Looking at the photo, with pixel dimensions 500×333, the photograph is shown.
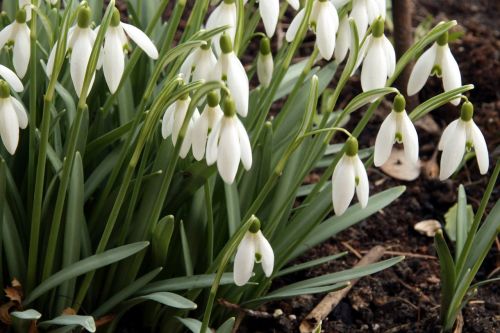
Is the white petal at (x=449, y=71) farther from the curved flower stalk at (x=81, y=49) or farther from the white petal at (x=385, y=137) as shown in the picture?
the curved flower stalk at (x=81, y=49)

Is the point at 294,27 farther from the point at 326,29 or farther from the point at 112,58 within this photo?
the point at 112,58

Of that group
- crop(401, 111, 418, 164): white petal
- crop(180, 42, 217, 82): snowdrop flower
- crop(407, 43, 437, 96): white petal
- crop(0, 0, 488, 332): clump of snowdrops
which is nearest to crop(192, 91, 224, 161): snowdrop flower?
crop(0, 0, 488, 332): clump of snowdrops

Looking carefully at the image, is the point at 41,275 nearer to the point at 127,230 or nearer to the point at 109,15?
the point at 127,230

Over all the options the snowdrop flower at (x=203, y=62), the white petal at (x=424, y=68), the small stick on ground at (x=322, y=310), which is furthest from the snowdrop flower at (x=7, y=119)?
the small stick on ground at (x=322, y=310)

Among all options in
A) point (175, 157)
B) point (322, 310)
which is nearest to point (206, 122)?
point (175, 157)

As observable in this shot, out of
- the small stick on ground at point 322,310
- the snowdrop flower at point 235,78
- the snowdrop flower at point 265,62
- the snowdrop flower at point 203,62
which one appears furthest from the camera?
the small stick on ground at point 322,310

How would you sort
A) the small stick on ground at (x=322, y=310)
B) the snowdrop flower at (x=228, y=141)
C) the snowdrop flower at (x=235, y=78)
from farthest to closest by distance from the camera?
1. the small stick on ground at (x=322, y=310)
2. the snowdrop flower at (x=235, y=78)
3. the snowdrop flower at (x=228, y=141)

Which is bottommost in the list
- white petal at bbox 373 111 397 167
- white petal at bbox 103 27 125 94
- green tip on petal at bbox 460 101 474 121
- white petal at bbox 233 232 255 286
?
white petal at bbox 233 232 255 286

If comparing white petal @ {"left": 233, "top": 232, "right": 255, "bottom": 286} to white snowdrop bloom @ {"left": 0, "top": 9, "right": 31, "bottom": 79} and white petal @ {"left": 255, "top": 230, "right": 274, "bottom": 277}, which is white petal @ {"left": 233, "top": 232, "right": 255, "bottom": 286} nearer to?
white petal @ {"left": 255, "top": 230, "right": 274, "bottom": 277}
